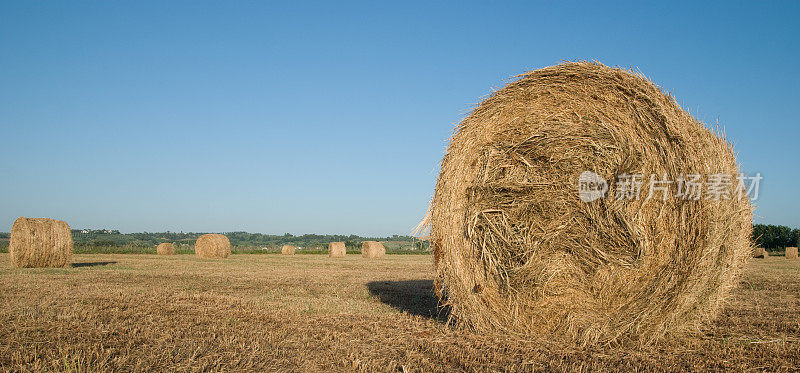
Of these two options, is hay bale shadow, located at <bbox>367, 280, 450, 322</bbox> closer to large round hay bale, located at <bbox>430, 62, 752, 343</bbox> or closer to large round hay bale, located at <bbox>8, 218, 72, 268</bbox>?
large round hay bale, located at <bbox>430, 62, 752, 343</bbox>

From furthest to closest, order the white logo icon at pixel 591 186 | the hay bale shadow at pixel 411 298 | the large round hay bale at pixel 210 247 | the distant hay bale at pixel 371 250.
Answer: the distant hay bale at pixel 371 250 → the large round hay bale at pixel 210 247 → the hay bale shadow at pixel 411 298 → the white logo icon at pixel 591 186

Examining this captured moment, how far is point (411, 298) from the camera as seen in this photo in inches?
330

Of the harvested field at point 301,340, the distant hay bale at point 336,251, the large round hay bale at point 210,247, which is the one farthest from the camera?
the distant hay bale at point 336,251

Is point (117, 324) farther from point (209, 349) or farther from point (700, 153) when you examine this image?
point (700, 153)

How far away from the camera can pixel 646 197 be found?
15.9 feet

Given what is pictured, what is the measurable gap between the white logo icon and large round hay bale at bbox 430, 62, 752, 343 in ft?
0.19

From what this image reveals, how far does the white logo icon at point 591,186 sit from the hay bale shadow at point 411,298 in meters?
2.04

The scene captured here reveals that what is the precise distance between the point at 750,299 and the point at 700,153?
492 centimetres

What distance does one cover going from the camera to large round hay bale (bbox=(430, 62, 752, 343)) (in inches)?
186

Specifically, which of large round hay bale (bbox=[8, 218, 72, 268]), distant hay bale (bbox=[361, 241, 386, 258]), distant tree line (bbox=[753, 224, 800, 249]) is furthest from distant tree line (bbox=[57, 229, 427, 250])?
distant tree line (bbox=[753, 224, 800, 249])

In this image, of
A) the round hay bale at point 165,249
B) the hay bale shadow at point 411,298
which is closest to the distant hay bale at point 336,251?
the round hay bale at point 165,249

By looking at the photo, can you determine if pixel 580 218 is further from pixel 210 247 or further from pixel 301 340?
pixel 210 247

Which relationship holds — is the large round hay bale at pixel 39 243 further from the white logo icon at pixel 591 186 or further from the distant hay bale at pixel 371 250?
the distant hay bale at pixel 371 250

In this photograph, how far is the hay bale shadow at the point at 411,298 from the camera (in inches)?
272
